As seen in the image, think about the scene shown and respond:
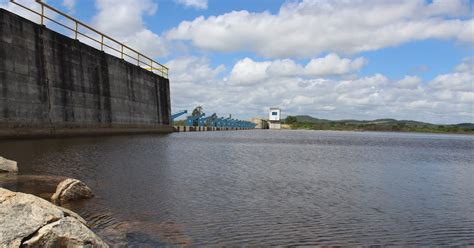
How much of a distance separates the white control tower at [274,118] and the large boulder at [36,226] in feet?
431

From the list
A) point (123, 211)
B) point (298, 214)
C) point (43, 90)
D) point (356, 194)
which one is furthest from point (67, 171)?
point (43, 90)

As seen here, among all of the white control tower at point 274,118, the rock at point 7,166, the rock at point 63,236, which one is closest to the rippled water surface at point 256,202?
the rock at point 7,166

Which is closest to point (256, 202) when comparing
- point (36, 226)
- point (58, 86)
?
point (36, 226)

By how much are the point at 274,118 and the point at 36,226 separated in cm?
13372

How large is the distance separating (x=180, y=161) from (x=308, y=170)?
4526 millimetres

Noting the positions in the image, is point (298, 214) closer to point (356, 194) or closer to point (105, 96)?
point (356, 194)

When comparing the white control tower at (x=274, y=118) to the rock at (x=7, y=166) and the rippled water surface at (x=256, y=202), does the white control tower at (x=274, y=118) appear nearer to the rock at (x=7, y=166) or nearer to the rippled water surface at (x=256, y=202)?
the rippled water surface at (x=256, y=202)

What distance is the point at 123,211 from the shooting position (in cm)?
677

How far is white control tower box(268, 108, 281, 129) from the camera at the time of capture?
443ft

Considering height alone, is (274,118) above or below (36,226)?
above

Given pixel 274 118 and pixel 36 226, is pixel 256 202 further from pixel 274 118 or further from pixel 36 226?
pixel 274 118

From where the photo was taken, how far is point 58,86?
22203 millimetres

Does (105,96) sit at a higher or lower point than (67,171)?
higher

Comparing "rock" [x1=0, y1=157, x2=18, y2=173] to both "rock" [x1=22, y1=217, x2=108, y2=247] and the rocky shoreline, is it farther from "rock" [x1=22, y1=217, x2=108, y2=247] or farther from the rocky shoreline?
"rock" [x1=22, y1=217, x2=108, y2=247]
